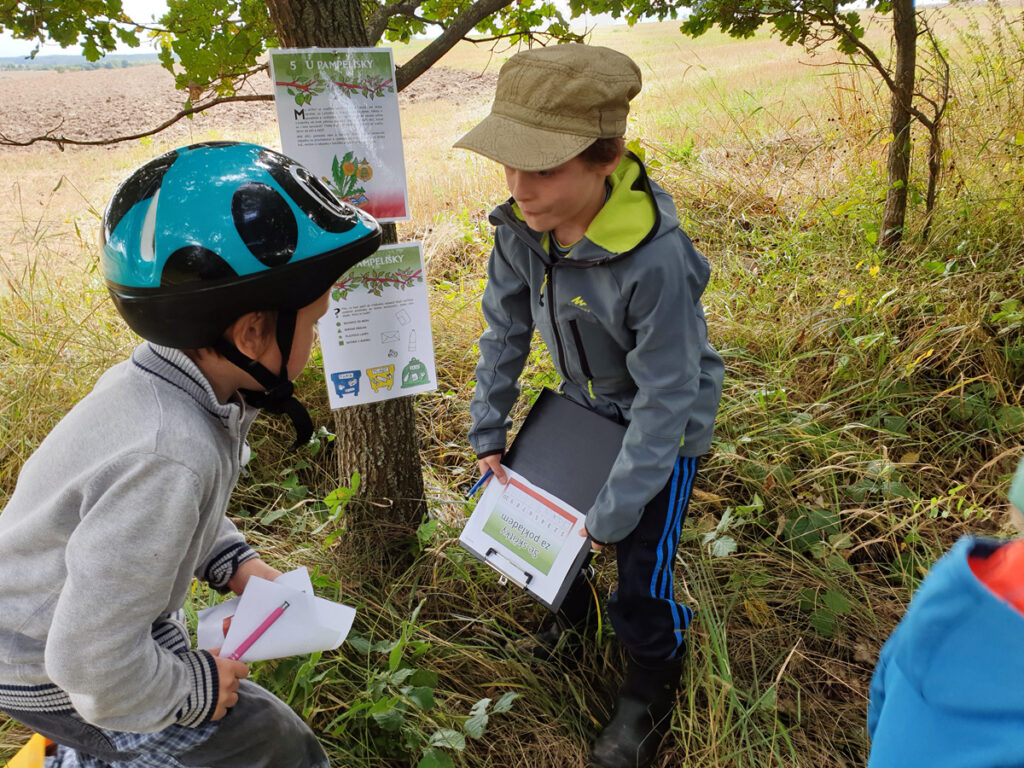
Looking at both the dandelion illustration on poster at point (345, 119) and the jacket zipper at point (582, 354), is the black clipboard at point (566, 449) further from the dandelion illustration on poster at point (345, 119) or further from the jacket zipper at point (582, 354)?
the dandelion illustration on poster at point (345, 119)

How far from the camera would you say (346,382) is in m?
1.99

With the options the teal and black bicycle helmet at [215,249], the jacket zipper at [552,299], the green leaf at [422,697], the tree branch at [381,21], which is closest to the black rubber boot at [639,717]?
the green leaf at [422,697]

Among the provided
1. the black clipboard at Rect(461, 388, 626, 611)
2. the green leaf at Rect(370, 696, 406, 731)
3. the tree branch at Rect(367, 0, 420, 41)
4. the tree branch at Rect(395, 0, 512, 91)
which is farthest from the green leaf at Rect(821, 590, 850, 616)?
the tree branch at Rect(367, 0, 420, 41)

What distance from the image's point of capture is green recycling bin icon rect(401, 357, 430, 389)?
2065mm

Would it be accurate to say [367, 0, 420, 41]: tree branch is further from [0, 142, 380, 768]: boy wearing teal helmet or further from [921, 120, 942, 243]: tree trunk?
[921, 120, 942, 243]: tree trunk

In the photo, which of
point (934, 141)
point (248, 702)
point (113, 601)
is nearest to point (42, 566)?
point (113, 601)

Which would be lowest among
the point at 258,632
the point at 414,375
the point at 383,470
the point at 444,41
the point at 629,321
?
the point at 383,470

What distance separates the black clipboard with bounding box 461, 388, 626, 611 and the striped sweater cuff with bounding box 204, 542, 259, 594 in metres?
0.63

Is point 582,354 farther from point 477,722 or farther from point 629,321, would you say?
point 477,722

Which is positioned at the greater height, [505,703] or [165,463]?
[165,463]

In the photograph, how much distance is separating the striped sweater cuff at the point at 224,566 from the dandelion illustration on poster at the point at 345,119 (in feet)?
3.30

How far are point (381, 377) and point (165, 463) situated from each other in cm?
103

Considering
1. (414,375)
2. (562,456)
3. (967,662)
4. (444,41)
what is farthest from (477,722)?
(444,41)

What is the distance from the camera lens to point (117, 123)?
33.4 ft
